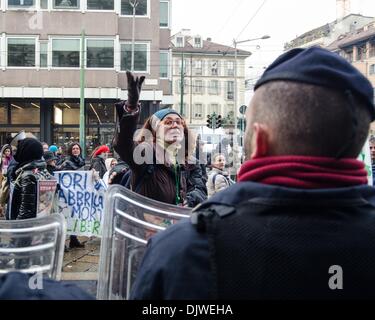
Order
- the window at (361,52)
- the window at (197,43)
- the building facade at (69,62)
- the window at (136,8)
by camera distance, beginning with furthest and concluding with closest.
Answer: the window at (197,43)
the window at (361,52)
the window at (136,8)
the building facade at (69,62)

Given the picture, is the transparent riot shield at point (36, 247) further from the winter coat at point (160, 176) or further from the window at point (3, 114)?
the window at point (3, 114)

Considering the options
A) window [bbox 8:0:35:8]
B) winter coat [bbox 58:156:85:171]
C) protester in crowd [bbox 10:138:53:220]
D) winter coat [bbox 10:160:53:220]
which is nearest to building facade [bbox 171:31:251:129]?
window [bbox 8:0:35:8]

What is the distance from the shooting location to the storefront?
1049 inches

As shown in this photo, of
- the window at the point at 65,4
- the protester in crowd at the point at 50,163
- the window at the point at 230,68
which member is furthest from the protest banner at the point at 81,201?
the window at the point at 230,68

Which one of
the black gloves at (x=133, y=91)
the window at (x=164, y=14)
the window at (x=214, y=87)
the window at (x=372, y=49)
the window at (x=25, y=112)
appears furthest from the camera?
the window at (x=214, y=87)

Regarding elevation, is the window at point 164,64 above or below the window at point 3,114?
above

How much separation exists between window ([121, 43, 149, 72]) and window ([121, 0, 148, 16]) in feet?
5.76

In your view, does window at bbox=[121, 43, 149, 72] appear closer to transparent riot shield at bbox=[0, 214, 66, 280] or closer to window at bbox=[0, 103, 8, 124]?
window at bbox=[0, 103, 8, 124]

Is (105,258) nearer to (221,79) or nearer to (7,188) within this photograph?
(7,188)

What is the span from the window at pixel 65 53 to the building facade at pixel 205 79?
46298 mm

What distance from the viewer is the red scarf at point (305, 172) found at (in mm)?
1227

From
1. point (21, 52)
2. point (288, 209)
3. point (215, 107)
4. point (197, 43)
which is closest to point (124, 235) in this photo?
point (288, 209)

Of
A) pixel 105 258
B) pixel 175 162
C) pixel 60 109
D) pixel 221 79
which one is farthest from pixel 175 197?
pixel 221 79

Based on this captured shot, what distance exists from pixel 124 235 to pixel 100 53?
2558 cm
